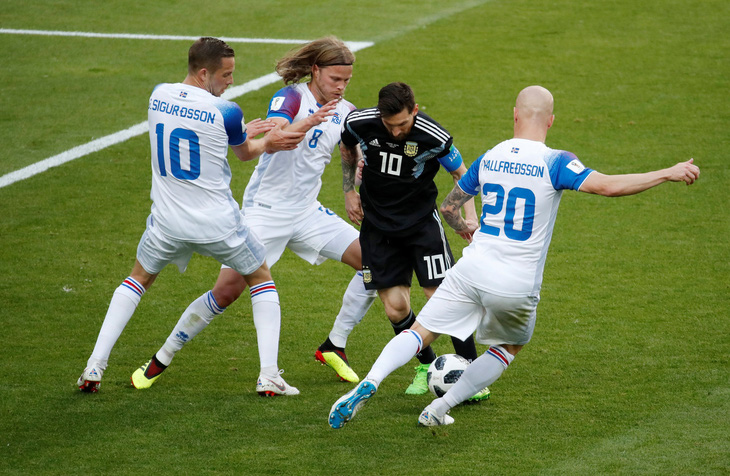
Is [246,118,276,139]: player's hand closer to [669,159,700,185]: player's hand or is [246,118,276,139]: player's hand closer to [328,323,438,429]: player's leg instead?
[328,323,438,429]: player's leg

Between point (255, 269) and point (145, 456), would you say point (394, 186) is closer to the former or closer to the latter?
point (255, 269)

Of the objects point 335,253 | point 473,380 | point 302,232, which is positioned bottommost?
point 473,380

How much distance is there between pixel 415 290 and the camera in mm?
8008

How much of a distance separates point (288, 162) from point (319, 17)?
36.6 feet

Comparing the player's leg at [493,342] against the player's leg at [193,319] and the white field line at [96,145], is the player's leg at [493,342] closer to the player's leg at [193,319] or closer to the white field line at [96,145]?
the player's leg at [193,319]

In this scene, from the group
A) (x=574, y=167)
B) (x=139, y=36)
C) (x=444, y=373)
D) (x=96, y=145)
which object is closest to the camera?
(x=574, y=167)

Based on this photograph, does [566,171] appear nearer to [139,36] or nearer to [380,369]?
[380,369]

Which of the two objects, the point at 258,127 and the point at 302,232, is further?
the point at 302,232

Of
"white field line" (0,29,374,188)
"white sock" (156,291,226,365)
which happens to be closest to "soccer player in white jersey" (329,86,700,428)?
"white sock" (156,291,226,365)

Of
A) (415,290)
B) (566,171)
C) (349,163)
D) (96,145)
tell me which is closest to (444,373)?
(349,163)

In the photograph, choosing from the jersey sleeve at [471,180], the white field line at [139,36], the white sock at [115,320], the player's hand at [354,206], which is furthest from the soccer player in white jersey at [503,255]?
the white field line at [139,36]

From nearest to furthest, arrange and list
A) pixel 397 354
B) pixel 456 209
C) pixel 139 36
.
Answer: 1. pixel 397 354
2. pixel 456 209
3. pixel 139 36

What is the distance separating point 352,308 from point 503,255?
1.71 meters

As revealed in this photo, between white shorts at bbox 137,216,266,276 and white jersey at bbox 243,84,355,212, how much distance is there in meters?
0.55
